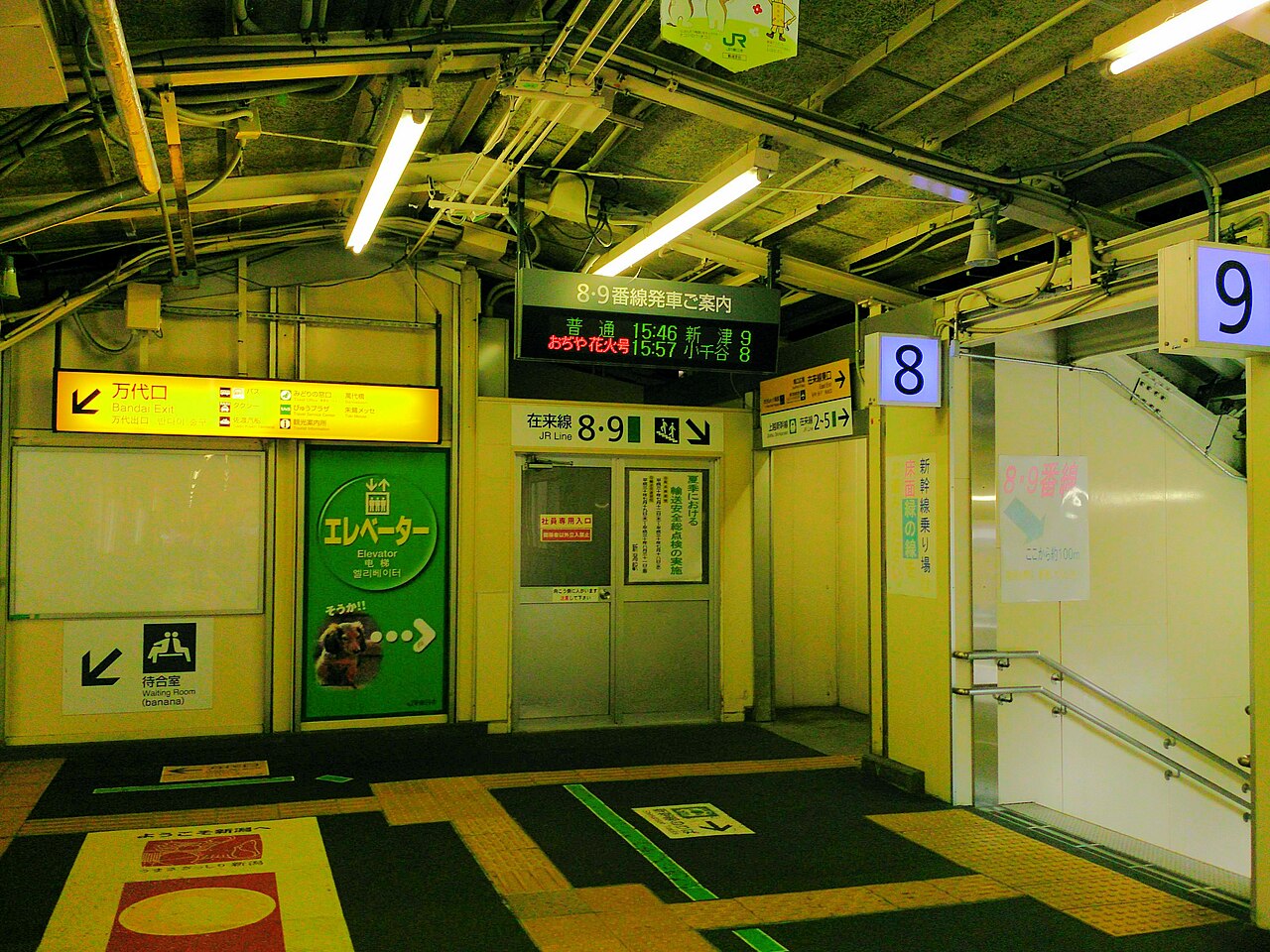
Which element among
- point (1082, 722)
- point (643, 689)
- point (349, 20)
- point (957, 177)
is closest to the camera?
point (349, 20)

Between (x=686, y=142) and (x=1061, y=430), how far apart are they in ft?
9.81

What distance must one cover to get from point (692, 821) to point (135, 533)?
4.48 metres

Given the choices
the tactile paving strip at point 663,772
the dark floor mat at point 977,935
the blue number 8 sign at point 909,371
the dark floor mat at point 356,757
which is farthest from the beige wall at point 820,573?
the dark floor mat at point 977,935

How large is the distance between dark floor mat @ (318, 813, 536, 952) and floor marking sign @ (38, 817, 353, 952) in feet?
0.34

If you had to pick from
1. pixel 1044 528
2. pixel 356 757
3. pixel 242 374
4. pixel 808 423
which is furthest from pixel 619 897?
pixel 242 374

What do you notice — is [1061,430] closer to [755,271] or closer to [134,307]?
[755,271]

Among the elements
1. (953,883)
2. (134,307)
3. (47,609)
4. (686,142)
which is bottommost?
(953,883)

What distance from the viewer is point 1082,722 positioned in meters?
6.75

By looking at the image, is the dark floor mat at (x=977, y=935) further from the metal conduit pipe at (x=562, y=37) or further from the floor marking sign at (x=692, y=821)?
the metal conduit pipe at (x=562, y=37)

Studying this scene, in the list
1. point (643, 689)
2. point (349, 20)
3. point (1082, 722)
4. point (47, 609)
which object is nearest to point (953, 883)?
point (1082, 722)

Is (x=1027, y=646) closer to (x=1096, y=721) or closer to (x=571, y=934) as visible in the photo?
(x=1096, y=721)

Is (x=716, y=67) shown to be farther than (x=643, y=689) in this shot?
No

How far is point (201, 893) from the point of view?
15.3 feet

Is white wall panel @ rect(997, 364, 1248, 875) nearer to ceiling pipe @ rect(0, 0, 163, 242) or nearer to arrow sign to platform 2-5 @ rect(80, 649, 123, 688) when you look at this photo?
ceiling pipe @ rect(0, 0, 163, 242)
